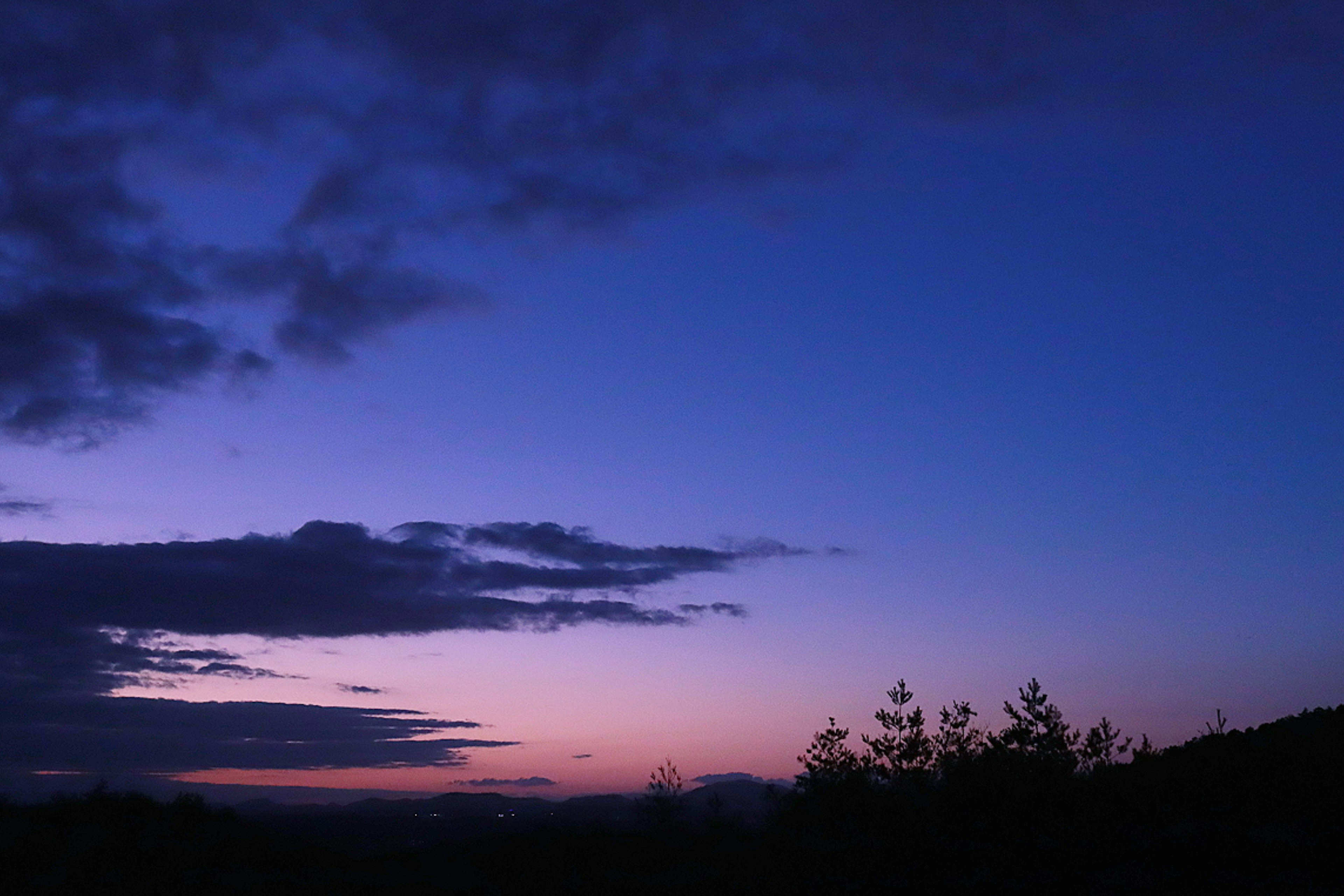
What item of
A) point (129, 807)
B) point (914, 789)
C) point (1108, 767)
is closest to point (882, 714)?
point (914, 789)

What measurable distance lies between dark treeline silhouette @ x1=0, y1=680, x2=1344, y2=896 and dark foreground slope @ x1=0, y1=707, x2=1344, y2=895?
0.24 feet

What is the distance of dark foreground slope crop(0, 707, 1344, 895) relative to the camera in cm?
1797

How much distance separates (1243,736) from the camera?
29062 mm

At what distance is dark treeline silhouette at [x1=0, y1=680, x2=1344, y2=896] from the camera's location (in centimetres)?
1830

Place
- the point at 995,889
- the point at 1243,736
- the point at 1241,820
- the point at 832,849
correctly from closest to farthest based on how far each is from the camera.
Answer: the point at 995,889 → the point at 1241,820 → the point at 832,849 → the point at 1243,736

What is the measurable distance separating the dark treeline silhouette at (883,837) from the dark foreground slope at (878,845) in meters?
0.07

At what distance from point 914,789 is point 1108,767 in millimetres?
5604

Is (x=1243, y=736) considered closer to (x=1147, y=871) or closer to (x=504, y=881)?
(x=1147, y=871)

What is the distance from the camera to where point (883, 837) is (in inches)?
922

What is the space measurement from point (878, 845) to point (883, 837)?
74cm

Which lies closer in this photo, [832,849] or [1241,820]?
[1241,820]

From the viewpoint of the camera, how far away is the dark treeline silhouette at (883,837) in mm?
18297

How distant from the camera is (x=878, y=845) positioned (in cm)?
2273

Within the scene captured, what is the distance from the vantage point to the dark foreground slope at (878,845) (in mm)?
17969
